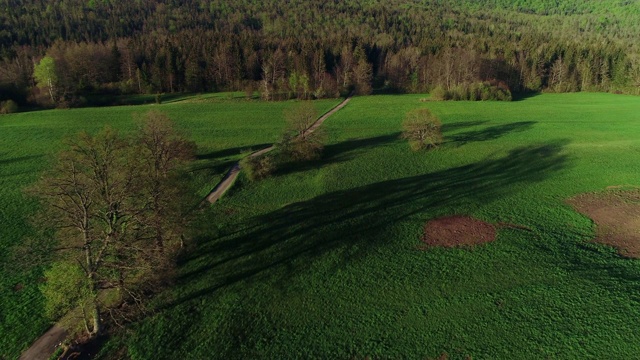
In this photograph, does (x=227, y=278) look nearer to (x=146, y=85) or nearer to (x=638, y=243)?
(x=638, y=243)

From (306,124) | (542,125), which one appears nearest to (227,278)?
(306,124)

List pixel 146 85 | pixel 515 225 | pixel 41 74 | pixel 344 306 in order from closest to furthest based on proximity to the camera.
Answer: pixel 344 306
pixel 515 225
pixel 41 74
pixel 146 85

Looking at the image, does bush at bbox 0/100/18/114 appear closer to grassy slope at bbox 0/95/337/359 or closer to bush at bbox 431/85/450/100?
grassy slope at bbox 0/95/337/359

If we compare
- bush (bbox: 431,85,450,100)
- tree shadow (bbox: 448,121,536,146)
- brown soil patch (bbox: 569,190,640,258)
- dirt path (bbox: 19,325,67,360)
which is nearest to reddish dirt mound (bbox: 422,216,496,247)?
brown soil patch (bbox: 569,190,640,258)

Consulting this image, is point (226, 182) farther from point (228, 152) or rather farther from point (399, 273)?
point (399, 273)

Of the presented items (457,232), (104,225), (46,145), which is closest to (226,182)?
(104,225)

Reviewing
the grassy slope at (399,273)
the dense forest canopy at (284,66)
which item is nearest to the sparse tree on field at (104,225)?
the grassy slope at (399,273)
